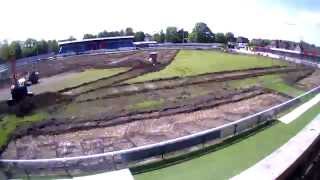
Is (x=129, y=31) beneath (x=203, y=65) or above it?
above

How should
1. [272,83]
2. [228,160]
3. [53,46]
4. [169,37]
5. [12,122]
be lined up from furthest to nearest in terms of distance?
[169,37], [53,46], [272,83], [12,122], [228,160]

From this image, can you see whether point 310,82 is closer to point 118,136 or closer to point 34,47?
point 118,136

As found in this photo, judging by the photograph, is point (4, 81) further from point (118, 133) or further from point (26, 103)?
point (118, 133)

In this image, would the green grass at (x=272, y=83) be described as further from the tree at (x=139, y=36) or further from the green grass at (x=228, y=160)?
the tree at (x=139, y=36)

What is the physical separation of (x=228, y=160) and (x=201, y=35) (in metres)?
69.8

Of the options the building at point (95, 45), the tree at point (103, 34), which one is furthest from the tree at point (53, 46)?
the tree at point (103, 34)

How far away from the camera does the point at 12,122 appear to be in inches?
790

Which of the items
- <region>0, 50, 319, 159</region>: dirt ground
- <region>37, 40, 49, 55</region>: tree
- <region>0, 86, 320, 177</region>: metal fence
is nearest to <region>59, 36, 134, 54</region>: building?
<region>37, 40, 49, 55</region>: tree

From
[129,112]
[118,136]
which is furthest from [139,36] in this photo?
[118,136]

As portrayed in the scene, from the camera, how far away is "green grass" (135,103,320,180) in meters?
12.8

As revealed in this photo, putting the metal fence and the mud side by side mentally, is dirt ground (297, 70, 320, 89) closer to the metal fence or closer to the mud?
the mud

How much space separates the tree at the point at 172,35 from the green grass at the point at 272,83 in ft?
154

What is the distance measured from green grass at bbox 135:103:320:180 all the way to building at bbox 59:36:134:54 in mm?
46941

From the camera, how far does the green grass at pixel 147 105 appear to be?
22.3 metres
